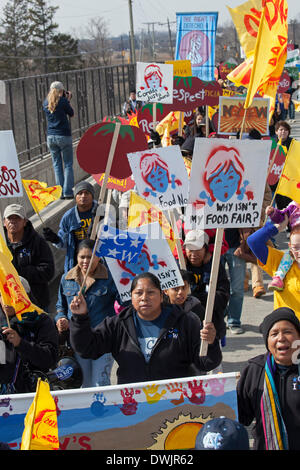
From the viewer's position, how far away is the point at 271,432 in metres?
3.69

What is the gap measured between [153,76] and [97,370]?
6548 millimetres

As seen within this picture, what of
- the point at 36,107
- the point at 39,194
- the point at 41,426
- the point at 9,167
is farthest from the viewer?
the point at 36,107

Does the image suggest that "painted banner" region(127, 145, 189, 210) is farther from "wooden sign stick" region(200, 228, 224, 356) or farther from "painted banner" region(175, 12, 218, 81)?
"painted banner" region(175, 12, 218, 81)

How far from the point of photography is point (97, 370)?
569cm

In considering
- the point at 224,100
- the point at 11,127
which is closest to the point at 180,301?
the point at 224,100

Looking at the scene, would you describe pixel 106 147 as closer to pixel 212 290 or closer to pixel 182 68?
pixel 212 290

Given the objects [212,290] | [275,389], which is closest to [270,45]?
[212,290]

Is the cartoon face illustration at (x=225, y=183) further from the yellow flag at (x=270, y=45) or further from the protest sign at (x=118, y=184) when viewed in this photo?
the protest sign at (x=118, y=184)

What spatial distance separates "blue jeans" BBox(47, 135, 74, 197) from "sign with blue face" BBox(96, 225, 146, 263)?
679 centimetres

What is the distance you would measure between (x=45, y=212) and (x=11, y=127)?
164 cm

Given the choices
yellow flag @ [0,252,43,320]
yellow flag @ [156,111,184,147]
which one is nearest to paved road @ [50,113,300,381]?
yellow flag @ [0,252,43,320]

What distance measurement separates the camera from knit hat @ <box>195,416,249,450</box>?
291 centimetres

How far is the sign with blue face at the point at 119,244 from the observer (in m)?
5.41

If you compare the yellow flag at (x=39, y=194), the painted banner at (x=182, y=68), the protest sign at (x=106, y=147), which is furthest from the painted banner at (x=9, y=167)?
the painted banner at (x=182, y=68)
